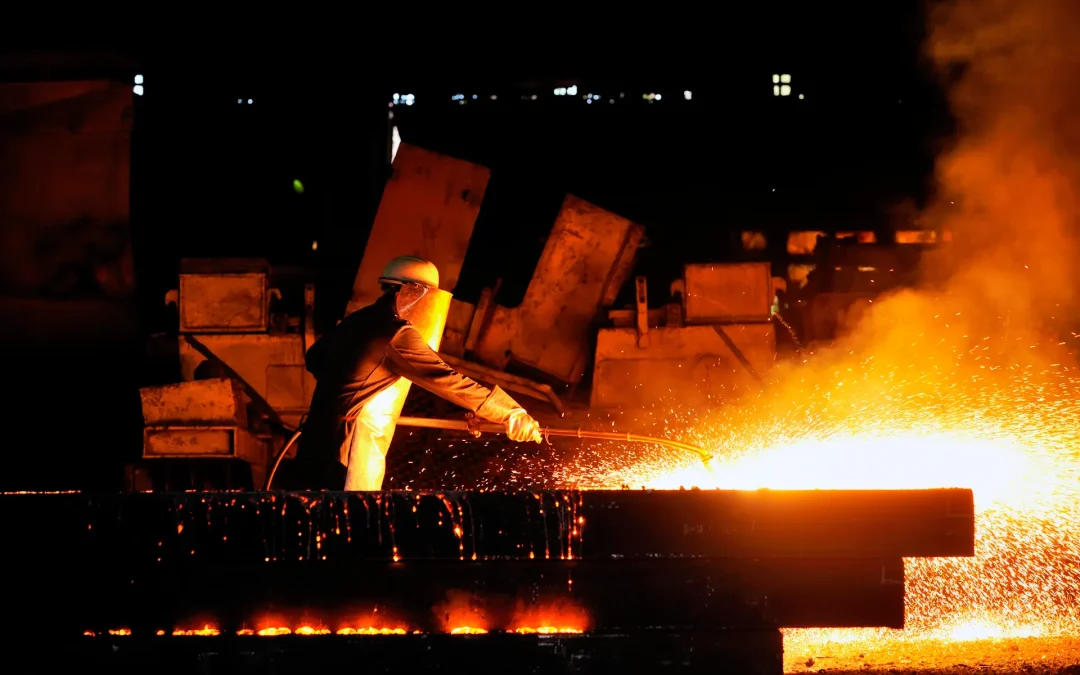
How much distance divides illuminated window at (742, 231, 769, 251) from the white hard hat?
3.58 m

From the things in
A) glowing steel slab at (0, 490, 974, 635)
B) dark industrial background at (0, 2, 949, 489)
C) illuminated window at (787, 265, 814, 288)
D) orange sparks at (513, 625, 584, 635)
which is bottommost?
orange sparks at (513, 625, 584, 635)

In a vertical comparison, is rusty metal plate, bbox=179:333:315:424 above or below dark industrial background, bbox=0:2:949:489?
below

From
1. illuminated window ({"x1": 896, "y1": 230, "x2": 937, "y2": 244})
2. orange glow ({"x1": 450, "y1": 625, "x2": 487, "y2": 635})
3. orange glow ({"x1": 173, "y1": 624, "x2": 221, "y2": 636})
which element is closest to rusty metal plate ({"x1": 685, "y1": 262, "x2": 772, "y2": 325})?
illuminated window ({"x1": 896, "y1": 230, "x2": 937, "y2": 244})

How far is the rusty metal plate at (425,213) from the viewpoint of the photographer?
7.14 metres

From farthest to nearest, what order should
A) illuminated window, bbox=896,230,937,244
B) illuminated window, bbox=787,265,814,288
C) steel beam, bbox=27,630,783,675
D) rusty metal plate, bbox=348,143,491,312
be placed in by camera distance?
1. illuminated window, bbox=787,265,814,288
2. illuminated window, bbox=896,230,937,244
3. rusty metal plate, bbox=348,143,491,312
4. steel beam, bbox=27,630,783,675

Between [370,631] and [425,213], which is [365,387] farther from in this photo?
[425,213]

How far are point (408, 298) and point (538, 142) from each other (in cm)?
557

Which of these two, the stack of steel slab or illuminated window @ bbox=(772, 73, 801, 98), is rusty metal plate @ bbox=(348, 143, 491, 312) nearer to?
the stack of steel slab

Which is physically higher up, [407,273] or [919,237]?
[919,237]

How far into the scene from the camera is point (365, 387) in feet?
14.5

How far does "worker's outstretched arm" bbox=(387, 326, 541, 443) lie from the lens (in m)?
4.36

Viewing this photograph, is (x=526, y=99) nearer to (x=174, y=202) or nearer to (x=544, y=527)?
(x=174, y=202)

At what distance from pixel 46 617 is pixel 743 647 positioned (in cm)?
228

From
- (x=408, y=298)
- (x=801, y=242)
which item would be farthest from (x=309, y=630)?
(x=801, y=242)
